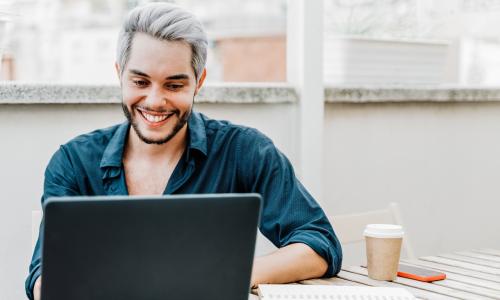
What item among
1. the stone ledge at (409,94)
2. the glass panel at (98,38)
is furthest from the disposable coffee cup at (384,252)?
the stone ledge at (409,94)

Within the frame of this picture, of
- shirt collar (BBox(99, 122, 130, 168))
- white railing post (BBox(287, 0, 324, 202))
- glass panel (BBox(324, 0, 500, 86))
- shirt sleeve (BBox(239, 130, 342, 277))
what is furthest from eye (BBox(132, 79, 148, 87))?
glass panel (BBox(324, 0, 500, 86))

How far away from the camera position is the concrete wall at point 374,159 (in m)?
2.33

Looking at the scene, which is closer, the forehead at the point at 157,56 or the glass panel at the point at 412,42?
the forehead at the point at 157,56

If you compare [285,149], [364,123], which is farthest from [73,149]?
[364,123]

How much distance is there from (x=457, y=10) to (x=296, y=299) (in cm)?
236

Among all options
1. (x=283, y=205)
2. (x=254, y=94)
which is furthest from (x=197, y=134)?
(x=254, y=94)

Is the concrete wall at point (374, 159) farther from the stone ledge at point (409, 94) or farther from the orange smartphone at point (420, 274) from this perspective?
the orange smartphone at point (420, 274)

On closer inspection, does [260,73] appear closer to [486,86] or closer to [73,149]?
[486,86]

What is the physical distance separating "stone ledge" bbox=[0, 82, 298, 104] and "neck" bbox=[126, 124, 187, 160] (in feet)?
1.60

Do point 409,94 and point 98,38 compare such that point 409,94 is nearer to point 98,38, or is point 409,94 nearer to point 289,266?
point 289,266

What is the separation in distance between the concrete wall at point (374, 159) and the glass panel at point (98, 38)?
→ 0.61 ft

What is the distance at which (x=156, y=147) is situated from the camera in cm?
194

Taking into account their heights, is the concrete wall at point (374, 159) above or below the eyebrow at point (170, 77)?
below

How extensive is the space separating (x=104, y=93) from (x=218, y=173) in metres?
0.67
